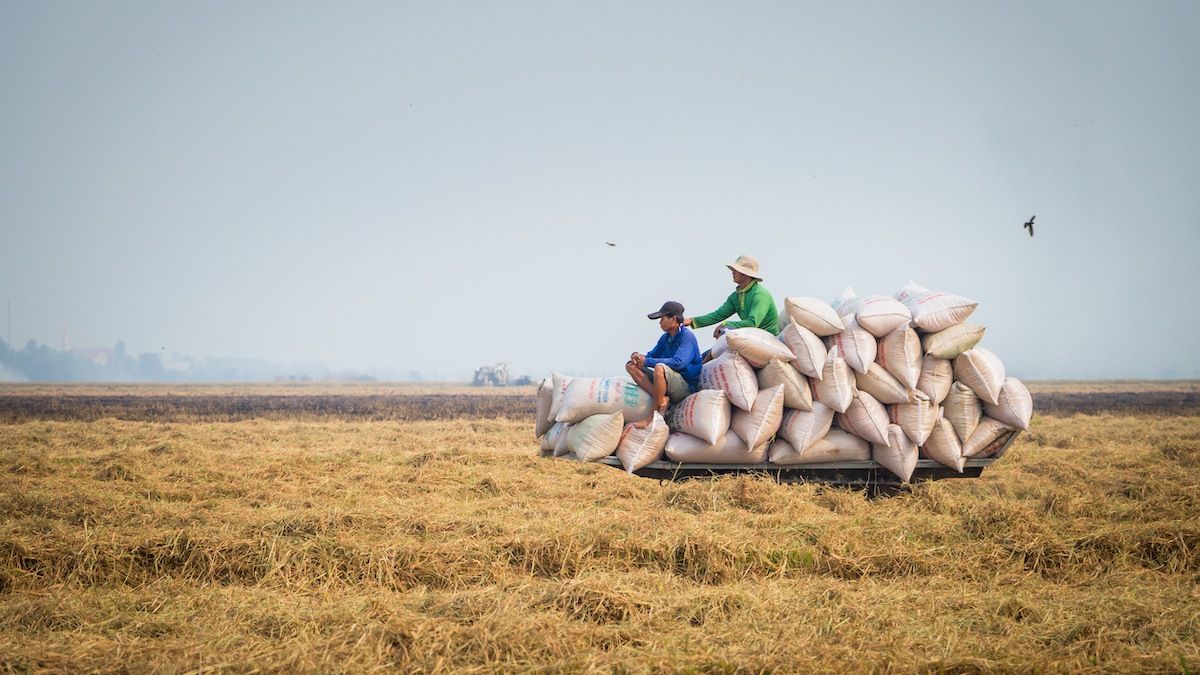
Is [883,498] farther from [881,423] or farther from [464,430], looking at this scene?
[464,430]


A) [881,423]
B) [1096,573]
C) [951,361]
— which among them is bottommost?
[1096,573]

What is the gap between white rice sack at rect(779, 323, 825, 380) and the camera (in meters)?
5.99

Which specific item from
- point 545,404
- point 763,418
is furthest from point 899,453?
point 545,404

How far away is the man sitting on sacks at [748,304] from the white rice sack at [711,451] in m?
0.90

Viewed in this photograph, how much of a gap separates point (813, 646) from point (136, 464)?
7.45 m

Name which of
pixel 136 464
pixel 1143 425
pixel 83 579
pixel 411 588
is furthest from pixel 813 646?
pixel 1143 425

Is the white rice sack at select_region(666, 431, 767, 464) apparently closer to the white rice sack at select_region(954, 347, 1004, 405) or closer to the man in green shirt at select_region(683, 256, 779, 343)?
the man in green shirt at select_region(683, 256, 779, 343)

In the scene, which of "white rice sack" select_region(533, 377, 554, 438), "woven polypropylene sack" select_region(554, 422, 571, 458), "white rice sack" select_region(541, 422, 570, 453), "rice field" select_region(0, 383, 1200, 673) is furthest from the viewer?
"white rice sack" select_region(533, 377, 554, 438)

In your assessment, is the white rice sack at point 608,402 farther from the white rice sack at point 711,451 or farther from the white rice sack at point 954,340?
the white rice sack at point 954,340

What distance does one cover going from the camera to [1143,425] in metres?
15.3

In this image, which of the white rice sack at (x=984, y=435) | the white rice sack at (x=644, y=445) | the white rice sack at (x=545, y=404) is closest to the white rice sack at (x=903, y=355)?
the white rice sack at (x=984, y=435)

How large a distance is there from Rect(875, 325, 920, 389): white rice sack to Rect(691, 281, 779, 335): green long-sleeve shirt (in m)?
0.97

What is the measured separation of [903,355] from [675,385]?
170 cm

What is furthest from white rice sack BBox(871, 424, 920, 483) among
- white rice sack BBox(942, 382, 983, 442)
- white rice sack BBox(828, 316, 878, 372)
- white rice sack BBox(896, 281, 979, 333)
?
white rice sack BBox(896, 281, 979, 333)
